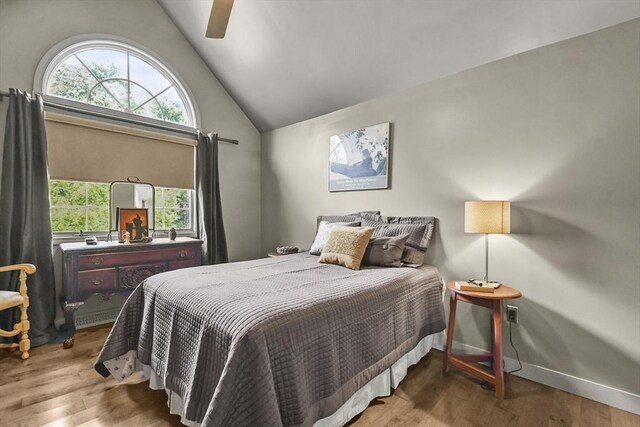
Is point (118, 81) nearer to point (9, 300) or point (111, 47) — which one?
point (111, 47)

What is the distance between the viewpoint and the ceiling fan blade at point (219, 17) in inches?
71.9

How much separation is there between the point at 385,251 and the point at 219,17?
81.5 inches

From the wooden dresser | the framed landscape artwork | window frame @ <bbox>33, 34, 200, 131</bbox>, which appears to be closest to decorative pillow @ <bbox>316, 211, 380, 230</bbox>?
the framed landscape artwork

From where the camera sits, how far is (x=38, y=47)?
2.69 m

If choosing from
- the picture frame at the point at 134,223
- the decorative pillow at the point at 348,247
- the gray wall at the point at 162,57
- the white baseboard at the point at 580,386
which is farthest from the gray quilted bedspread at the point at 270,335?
the gray wall at the point at 162,57

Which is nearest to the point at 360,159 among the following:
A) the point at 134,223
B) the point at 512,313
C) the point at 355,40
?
the point at 355,40

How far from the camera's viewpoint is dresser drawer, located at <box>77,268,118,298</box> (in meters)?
2.54

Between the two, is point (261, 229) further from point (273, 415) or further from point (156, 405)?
point (273, 415)

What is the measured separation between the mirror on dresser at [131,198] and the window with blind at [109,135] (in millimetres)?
81

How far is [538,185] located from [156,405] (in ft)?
9.36

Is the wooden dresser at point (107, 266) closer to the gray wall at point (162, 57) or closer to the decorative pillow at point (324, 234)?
the gray wall at point (162, 57)

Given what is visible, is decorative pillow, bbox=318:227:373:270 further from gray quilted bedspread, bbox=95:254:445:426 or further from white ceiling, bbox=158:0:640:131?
white ceiling, bbox=158:0:640:131

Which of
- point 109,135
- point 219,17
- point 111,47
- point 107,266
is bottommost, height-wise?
point 107,266

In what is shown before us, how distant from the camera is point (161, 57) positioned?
349cm
